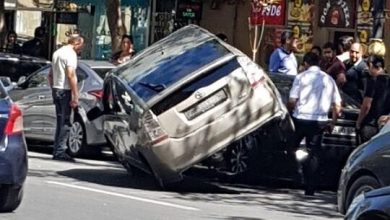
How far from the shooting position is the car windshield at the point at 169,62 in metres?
13.5

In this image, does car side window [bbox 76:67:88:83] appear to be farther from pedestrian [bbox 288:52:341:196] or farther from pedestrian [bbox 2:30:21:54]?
pedestrian [bbox 2:30:21:54]

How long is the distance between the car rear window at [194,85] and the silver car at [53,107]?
3.59 meters

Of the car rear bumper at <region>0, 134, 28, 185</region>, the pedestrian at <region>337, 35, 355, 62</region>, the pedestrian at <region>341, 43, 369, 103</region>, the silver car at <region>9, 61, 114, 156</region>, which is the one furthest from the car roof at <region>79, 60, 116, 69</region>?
the car rear bumper at <region>0, 134, 28, 185</region>

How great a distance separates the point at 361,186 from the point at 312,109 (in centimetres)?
307

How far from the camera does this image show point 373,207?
316 inches

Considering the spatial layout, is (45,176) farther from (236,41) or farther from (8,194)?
(236,41)

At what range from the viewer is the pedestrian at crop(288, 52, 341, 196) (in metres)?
14.3

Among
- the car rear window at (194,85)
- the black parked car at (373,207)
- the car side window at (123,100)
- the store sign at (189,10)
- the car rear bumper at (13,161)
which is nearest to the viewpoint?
the black parked car at (373,207)

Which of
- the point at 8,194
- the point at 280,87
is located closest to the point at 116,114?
the point at 280,87

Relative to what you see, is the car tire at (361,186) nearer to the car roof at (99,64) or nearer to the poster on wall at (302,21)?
the car roof at (99,64)

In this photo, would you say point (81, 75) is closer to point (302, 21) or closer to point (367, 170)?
point (367, 170)

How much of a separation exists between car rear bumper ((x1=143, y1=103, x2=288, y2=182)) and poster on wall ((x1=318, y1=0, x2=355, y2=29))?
10885mm

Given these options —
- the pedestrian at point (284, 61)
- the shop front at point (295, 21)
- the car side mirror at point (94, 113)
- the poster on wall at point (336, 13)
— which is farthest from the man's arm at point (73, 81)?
the poster on wall at point (336, 13)

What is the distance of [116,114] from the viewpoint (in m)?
14.6
